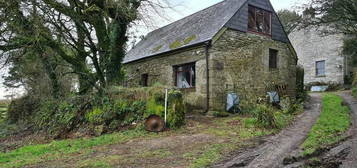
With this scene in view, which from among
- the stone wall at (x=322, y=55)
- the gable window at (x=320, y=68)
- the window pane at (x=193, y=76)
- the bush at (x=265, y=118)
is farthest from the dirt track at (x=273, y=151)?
the gable window at (x=320, y=68)

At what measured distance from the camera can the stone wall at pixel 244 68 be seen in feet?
36.3

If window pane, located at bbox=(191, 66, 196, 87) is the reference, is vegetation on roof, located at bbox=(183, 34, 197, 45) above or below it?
above

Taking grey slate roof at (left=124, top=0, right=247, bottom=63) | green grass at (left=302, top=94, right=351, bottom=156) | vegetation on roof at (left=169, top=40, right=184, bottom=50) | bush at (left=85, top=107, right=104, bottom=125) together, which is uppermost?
grey slate roof at (left=124, top=0, right=247, bottom=63)

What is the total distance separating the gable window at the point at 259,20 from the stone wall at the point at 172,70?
12.0 feet

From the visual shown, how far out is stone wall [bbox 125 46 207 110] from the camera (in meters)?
11.3

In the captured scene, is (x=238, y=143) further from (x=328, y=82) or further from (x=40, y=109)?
(x=328, y=82)

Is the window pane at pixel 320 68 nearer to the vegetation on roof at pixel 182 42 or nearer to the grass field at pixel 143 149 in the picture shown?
the vegetation on roof at pixel 182 42

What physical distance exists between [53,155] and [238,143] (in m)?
4.74

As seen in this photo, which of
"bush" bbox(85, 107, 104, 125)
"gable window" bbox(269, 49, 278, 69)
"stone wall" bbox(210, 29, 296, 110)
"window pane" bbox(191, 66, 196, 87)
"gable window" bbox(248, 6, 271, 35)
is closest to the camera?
"bush" bbox(85, 107, 104, 125)

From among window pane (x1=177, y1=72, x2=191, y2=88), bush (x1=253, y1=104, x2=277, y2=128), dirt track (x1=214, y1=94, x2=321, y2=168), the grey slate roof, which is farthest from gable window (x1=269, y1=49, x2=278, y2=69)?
bush (x1=253, y1=104, x2=277, y2=128)

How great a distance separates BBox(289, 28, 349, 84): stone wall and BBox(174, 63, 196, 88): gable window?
13.3m

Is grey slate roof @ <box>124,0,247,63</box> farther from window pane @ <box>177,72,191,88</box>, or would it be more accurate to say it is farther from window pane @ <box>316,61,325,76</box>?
window pane @ <box>316,61,325,76</box>

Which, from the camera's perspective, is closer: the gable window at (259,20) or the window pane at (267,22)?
the gable window at (259,20)

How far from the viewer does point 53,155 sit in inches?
226
